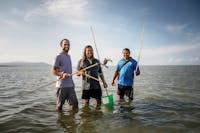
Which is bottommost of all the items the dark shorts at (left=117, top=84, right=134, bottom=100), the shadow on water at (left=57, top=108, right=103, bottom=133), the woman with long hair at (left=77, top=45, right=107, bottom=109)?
the shadow on water at (left=57, top=108, right=103, bottom=133)

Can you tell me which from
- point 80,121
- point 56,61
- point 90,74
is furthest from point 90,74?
point 80,121

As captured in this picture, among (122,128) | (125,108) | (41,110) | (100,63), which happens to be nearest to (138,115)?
(125,108)

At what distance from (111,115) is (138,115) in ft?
3.67

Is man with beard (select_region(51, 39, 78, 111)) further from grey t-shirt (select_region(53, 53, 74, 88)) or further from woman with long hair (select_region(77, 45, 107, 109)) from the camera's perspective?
woman with long hair (select_region(77, 45, 107, 109))

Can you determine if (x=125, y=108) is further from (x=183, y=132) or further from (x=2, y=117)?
(x=2, y=117)

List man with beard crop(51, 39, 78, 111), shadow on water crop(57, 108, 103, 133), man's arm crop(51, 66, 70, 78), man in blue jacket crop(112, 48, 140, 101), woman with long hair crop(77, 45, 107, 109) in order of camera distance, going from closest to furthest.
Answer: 1. shadow on water crop(57, 108, 103, 133)
2. man's arm crop(51, 66, 70, 78)
3. man with beard crop(51, 39, 78, 111)
4. woman with long hair crop(77, 45, 107, 109)
5. man in blue jacket crop(112, 48, 140, 101)

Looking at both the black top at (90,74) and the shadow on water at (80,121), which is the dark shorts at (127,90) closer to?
the shadow on water at (80,121)

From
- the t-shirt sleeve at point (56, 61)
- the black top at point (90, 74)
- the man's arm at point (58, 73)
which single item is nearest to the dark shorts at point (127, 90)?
the black top at point (90, 74)

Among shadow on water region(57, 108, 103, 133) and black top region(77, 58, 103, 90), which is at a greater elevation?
black top region(77, 58, 103, 90)

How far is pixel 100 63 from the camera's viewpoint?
670 centimetres

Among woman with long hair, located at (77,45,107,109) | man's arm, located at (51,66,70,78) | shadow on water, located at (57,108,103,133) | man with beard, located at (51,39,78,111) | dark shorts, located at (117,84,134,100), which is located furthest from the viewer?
dark shorts, located at (117,84,134,100)

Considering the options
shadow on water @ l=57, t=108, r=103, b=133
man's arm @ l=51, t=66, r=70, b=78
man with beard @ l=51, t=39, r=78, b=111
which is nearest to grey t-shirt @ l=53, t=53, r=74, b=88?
man with beard @ l=51, t=39, r=78, b=111

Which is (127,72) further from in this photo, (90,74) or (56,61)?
(56,61)

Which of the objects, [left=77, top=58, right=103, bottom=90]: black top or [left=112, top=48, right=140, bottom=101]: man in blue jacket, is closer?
[left=77, top=58, right=103, bottom=90]: black top
